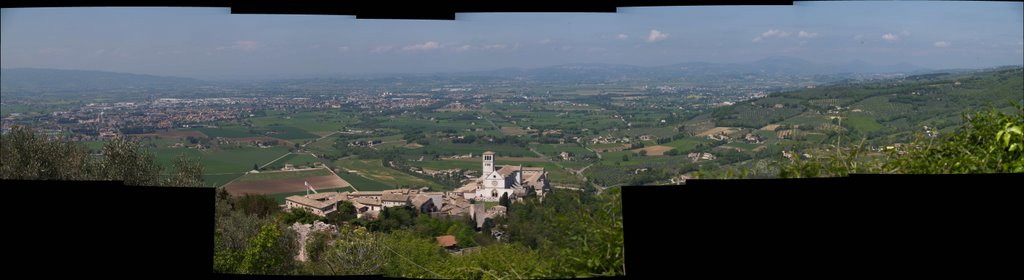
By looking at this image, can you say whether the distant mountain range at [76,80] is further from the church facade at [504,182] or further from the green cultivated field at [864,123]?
the green cultivated field at [864,123]

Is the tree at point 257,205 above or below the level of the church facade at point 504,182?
below

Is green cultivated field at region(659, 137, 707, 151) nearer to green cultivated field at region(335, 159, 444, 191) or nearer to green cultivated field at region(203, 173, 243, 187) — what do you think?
green cultivated field at region(335, 159, 444, 191)

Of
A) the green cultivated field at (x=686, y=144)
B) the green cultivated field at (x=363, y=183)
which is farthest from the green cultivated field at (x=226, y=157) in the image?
the green cultivated field at (x=686, y=144)

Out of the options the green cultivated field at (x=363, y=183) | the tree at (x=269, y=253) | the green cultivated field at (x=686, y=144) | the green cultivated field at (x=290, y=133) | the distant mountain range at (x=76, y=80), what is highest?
the distant mountain range at (x=76, y=80)

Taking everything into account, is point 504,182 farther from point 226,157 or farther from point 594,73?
point 594,73

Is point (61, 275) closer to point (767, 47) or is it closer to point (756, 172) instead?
point (756, 172)

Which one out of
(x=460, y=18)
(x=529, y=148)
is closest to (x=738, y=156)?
(x=529, y=148)

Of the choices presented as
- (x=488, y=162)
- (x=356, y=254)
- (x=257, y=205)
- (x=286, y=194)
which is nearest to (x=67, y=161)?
(x=257, y=205)
